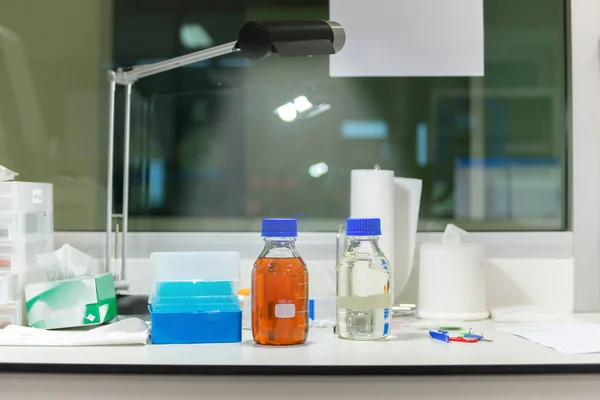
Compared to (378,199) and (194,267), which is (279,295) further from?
(378,199)

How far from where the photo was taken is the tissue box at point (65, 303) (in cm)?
141

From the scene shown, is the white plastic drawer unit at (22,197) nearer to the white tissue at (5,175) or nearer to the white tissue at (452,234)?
the white tissue at (5,175)

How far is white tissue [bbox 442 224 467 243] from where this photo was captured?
5.42 feet

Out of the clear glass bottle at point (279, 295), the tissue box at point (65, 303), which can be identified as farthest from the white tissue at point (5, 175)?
the clear glass bottle at point (279, 295)

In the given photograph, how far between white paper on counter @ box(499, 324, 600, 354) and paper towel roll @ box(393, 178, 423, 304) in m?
0.28

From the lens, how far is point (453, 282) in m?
1.59

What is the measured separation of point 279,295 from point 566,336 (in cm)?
54

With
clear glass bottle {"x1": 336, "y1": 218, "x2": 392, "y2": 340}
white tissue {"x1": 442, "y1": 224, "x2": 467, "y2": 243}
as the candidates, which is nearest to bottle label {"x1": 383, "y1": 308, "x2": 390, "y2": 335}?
clear glass bottle {"x1": 336, "y1": 218, "x2": 392, "y2": 340}

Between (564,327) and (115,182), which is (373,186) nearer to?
(564,327)

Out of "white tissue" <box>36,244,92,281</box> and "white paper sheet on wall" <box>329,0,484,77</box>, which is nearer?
"white tissue" <box>36,244,92,281</box>

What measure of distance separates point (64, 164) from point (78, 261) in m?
0.39

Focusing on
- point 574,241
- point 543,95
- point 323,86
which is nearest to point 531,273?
point 574,241

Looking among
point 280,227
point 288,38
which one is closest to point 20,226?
point 280,227

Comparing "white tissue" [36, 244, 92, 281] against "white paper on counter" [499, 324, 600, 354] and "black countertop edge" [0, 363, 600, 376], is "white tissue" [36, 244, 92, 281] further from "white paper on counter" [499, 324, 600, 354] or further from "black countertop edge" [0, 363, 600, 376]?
"white paper on counter" [499, 324, 600, 354]
